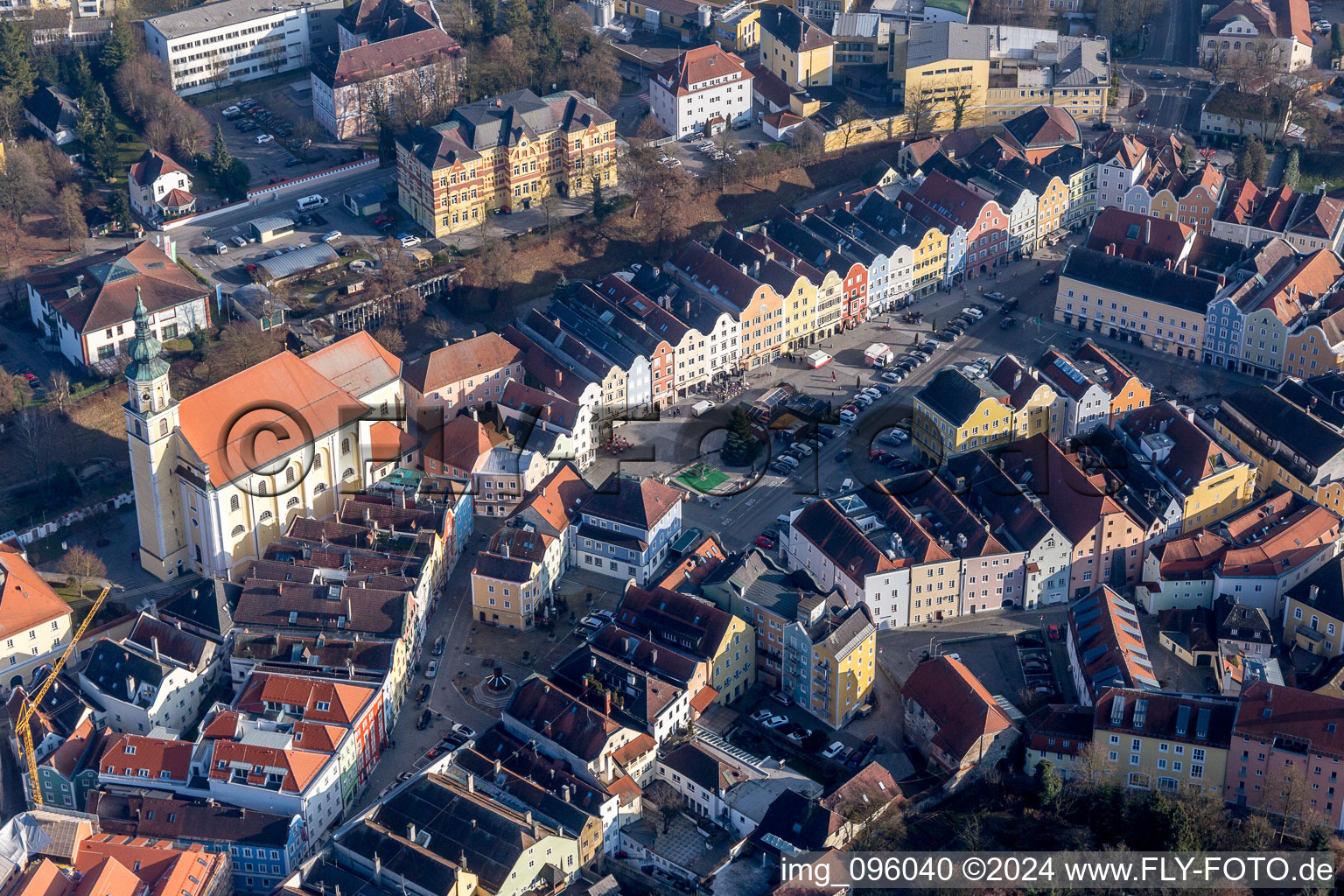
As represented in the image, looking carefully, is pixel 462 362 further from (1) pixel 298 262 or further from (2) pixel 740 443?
(2) pixel 740 443

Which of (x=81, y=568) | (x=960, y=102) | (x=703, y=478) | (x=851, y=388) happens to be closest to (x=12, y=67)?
(x=81, y=568)

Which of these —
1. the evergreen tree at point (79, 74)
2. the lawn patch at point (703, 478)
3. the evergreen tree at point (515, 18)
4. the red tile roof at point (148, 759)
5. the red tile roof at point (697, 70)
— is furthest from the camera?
the evergreen tree at point (515, 18)

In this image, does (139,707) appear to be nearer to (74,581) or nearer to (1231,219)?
(74,581)

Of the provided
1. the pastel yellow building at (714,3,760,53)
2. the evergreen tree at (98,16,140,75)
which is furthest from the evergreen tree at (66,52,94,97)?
the pastel yellow building at (714,3,760,53)

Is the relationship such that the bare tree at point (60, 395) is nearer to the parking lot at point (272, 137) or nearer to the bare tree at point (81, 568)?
the bare tree at point (81, 568)

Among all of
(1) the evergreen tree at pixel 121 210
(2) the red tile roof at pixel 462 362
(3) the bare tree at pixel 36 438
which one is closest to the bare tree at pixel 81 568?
(3) the bare tree at pixel 36 438

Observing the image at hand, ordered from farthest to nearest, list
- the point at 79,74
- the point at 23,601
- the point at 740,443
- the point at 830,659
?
the point at 79,74 < the point at 740,443 < the point at 23,601 < the point at 830,659

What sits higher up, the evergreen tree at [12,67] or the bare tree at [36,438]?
the evergreen tree at [12,67]
